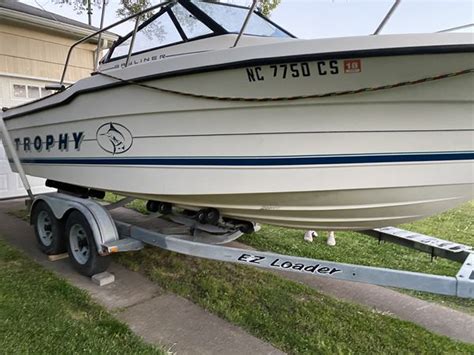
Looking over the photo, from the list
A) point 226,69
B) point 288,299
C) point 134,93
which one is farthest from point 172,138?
point 288,299

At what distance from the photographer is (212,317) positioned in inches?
110

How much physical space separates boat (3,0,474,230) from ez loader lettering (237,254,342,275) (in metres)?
0.32

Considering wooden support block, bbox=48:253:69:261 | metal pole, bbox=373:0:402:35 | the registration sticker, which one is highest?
metal pole, bbox=373:0:402:35

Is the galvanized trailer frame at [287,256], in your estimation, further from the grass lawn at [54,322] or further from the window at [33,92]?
the window at [33,92]

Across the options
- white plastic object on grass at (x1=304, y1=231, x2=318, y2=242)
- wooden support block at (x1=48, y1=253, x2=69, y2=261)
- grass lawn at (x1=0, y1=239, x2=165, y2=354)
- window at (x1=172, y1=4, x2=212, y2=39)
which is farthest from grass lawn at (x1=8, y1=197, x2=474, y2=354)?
window at (x1=172, y1=4, x2=212, y2=39)

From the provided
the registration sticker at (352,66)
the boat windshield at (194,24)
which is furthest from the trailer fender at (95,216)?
the registration sticker at (352,66)

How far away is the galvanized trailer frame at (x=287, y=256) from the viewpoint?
2.11m

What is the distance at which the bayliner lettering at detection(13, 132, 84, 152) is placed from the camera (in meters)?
3.31

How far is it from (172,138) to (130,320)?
52.6 inches

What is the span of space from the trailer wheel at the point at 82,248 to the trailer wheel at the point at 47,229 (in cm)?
22

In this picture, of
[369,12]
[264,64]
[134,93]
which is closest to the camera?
[264,64]

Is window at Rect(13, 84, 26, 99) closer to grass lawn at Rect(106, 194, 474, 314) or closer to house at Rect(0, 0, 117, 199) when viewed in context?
house at Rect(0, 0, 117, 199)

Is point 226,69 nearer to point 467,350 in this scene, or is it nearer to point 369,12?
point 369,12

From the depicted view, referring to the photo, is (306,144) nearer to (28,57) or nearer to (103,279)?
(103,279)
